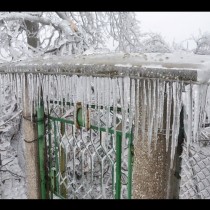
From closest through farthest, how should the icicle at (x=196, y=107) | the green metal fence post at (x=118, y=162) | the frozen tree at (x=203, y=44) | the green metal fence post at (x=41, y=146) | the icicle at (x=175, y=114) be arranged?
the icicle at (x=196, y=107), the icicle at (x=175, y=114), the green metal fence post at (x=118, y=162), the green metal fence post at (x=41, y=146), the frozen tree at (x=203, y=44)

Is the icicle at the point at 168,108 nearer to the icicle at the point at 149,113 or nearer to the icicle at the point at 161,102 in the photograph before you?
the icicle at the point at 161,102

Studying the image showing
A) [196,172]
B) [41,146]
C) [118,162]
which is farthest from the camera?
[41,146]

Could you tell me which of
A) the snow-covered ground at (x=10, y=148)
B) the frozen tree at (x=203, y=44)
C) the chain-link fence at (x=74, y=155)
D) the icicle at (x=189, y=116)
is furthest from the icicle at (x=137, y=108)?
the frozen tree at (x=203, y=44)

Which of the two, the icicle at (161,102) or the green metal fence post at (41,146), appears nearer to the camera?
the icicle at (161,102)

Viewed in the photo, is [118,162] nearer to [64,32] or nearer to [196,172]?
[196,172]

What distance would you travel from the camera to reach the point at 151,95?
6.84ft

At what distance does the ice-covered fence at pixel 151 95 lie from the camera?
1.88 meters

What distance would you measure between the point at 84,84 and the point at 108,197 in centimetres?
148

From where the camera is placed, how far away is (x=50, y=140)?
3.46 m

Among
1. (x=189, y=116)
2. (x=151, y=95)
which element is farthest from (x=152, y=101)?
(x=189, y=116)

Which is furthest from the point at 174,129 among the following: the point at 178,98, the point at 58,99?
the point at 58,99

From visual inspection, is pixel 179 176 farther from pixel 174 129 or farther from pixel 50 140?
pixel 50 140

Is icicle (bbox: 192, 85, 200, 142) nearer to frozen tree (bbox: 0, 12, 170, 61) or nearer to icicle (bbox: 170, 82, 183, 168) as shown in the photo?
icicle (bbox: 170, 82, 183, 168)

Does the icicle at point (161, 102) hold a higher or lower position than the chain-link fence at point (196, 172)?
higher
